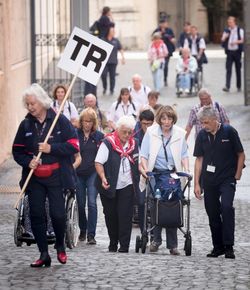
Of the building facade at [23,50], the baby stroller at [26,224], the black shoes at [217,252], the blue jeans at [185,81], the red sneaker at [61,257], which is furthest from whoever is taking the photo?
the blue jeans at [185,81]

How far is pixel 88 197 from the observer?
1501cm

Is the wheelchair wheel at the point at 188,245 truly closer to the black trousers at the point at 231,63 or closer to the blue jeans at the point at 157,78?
the blue jeans at the point at 157,78

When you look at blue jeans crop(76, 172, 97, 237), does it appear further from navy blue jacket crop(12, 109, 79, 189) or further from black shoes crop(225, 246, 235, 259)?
navy blue jacket crop(12, 109, 79, 189)

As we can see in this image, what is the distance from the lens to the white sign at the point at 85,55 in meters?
13.1

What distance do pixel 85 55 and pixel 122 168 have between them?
134cm

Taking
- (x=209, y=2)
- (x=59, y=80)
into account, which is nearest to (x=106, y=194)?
(x=59, y=80)

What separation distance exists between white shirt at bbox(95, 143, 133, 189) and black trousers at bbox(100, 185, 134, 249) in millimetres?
55

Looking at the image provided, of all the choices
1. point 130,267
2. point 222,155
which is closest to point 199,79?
point 222,155

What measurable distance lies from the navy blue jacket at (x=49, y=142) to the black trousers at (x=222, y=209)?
208cm

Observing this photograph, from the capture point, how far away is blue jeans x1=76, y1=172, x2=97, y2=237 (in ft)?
48.8

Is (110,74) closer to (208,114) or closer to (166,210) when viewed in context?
(166,210)

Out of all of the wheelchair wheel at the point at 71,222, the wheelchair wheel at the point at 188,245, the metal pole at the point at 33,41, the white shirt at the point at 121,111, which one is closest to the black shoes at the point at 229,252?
the wheelchair wheel at the point at 188,245

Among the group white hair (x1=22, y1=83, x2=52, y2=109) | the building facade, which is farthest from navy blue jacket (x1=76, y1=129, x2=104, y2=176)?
the building facade

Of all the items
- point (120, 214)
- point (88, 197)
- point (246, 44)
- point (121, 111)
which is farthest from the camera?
point (246, 44)
